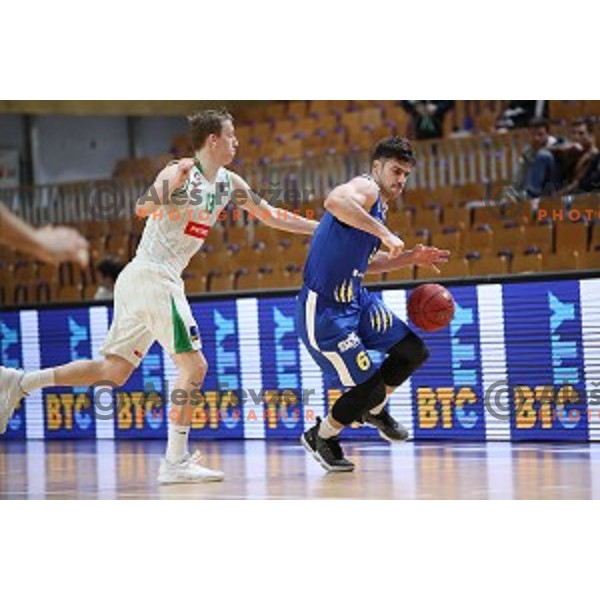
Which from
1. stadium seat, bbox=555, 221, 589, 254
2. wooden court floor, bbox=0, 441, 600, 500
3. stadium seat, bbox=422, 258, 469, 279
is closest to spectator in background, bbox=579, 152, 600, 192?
stadium seat, bbox=555, 221, 589, 254

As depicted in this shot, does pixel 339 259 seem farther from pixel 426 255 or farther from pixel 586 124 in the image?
pixel 586 124

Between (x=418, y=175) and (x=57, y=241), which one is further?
(x=418, y=175)

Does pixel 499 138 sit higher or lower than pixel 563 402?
higher

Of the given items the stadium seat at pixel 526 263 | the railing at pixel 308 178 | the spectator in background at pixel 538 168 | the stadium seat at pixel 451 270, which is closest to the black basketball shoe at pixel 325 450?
the stadium seat at pixel 451 270

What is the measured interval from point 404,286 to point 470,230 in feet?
8.86

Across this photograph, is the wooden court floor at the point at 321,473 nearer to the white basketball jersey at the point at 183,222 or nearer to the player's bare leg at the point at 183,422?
the player's bare leg at the point at 183,422

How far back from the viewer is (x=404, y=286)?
10.6 metres

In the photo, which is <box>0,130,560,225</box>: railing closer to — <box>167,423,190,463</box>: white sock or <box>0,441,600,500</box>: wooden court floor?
<box>0,441,600,500</box>: wooden court floor

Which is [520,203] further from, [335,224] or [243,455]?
[335,224]

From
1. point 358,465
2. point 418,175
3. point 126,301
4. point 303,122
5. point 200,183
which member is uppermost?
point 303,122

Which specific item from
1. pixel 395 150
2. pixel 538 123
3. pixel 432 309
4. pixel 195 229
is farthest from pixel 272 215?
pixel 538 123

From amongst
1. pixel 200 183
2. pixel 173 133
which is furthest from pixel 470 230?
pixel 173 133

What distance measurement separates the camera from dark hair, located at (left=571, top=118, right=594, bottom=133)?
13125mm

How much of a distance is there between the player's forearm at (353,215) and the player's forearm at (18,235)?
121 inches
